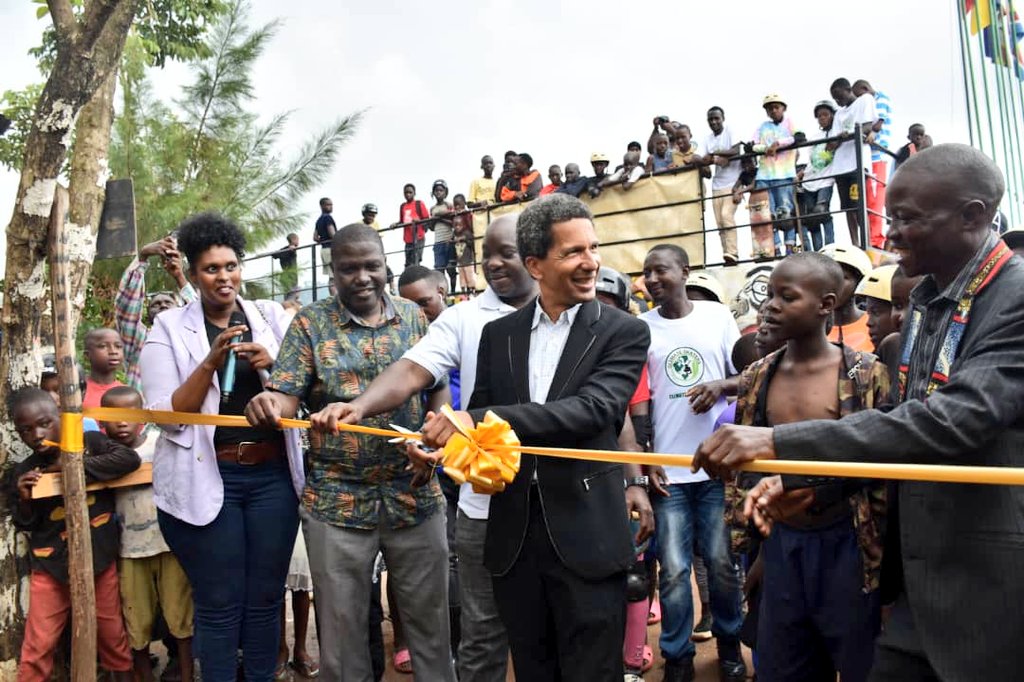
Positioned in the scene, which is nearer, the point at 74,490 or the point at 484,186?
the point at 74,490

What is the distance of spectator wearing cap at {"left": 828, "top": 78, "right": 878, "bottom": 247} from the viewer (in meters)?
9.44

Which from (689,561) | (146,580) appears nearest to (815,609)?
(689,561)

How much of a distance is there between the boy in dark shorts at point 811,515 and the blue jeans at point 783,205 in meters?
7.05

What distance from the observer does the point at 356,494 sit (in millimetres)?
3807

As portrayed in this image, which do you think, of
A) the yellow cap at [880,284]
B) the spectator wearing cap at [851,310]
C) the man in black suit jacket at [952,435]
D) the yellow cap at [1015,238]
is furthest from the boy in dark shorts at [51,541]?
the yellow cap at [1015,238]

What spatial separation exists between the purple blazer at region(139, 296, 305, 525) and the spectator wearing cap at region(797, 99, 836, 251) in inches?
285

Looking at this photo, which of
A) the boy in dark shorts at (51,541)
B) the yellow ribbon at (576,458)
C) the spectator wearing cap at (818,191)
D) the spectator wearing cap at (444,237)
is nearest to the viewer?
the yellow ribbon at (576,458)

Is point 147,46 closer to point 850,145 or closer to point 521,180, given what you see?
point 521,180

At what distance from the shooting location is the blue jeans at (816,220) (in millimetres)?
9961

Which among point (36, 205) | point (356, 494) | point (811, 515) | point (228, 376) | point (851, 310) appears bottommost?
point (811, 515)

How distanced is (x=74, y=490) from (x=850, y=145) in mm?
8336

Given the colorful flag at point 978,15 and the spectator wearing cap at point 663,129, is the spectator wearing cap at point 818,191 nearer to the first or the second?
the spectator wearing cap at point 663,129

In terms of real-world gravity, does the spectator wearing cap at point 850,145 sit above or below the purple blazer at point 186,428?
above

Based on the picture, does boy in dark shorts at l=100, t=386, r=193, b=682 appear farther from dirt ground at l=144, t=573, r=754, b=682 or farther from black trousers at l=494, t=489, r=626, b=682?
black trousers at l=494, t=489, r=626, b=682
